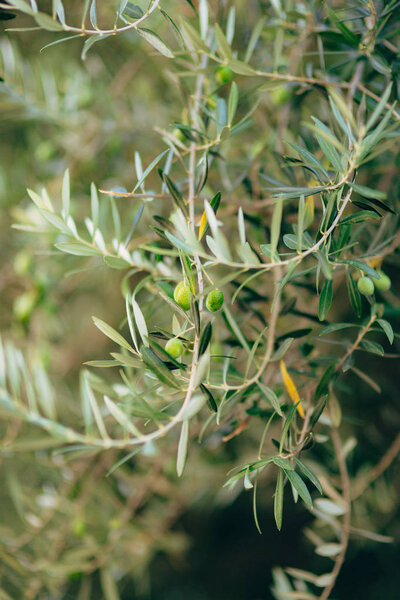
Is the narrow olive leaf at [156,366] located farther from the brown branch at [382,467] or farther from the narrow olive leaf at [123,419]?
the brown branch at [382,467]

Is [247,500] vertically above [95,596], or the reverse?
[247,500]

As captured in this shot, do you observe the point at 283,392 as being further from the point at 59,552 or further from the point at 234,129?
the point at 59,552

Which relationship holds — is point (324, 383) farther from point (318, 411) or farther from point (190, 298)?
point (190, 298)

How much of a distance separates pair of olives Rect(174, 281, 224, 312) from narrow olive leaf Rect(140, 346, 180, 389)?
1.9 inches

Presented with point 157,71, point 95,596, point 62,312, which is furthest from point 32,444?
point 95,596

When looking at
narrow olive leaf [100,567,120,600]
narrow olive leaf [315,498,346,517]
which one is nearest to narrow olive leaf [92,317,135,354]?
narrow olive leaf [315,498,346,517]

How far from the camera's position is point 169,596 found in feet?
3.77

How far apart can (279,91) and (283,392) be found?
433mm

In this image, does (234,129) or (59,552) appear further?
(59,552)

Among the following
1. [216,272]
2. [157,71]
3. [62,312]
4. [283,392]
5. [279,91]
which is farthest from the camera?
[62,312]

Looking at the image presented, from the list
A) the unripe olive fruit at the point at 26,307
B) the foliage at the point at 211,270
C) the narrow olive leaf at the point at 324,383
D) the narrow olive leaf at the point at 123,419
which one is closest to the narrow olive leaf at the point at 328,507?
the foliage at the point at 211,270

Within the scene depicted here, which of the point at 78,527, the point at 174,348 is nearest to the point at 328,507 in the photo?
the point at 174,348

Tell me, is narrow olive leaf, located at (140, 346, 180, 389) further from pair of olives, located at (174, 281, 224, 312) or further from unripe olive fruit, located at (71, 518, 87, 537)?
unripe olive fruit, located at (71, 518, 87, 537)

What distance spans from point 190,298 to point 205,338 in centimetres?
3
